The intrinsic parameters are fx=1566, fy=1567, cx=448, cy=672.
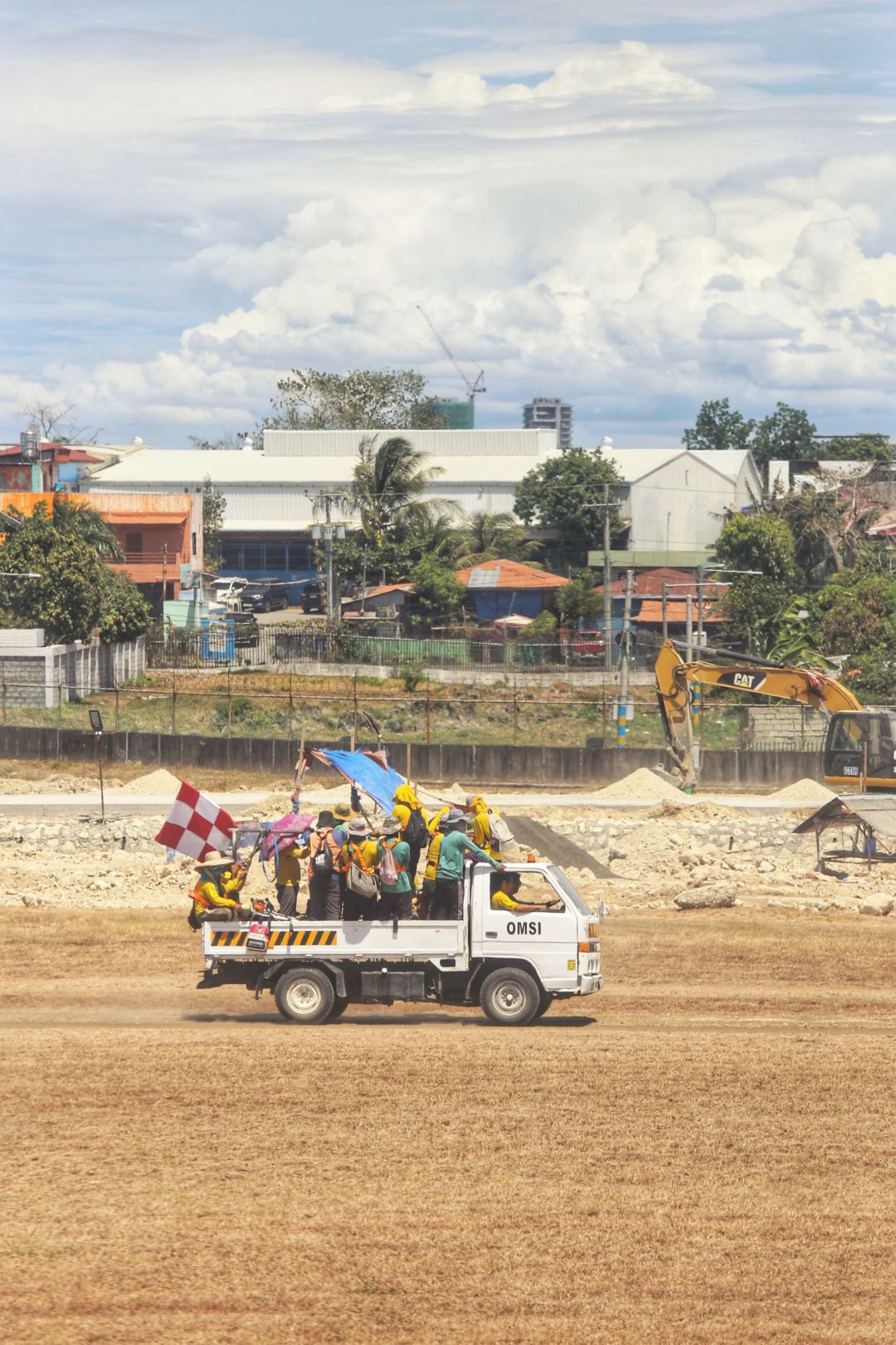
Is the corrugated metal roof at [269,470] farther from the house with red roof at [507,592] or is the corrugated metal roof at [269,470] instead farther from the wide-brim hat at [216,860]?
the wide-brim hat at [216,860]

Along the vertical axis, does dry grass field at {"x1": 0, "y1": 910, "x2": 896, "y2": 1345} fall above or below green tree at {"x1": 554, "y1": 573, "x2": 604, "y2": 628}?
below

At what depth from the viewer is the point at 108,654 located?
205 ft

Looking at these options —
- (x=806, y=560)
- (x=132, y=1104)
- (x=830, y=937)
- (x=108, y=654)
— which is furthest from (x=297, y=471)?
(x=132, y=1104)

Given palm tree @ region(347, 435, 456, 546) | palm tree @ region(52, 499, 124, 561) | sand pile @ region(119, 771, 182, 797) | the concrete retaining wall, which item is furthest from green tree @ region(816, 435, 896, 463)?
sand pile @ region(119, 771, 182, 797)

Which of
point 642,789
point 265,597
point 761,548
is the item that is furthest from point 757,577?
point 642,789

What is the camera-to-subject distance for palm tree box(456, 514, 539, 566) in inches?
3580

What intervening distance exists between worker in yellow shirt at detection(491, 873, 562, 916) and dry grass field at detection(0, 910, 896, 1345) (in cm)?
135

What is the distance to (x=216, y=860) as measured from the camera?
17109 mm

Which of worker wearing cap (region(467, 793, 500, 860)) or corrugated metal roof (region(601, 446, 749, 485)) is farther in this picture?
corrugated metal roof (region(601, 446, 749, 485))

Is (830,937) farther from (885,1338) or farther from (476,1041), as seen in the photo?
(885,1338)

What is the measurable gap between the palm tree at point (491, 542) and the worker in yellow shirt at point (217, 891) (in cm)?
7341

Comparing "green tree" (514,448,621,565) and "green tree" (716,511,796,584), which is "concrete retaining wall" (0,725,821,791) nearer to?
"green tree" (716,511,796,584)

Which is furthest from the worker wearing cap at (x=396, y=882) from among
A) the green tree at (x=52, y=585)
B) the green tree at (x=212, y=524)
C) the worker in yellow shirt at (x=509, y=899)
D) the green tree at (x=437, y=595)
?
the green tree at (x=212, y=524)

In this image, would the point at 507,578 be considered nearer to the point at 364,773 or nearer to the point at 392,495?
the point at 392,495
